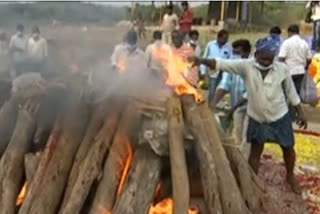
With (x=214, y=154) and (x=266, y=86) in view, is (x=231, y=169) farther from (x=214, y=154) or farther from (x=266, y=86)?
(x=266, y=86)

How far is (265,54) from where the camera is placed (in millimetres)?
7891

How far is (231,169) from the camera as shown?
639 centimetres

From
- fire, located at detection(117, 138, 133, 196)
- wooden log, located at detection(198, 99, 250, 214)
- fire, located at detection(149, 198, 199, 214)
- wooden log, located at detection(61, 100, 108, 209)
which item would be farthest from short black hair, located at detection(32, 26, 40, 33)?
Answer: fire, located at detection(149, 198, 199, 214)

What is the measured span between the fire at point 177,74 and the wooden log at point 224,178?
35cm

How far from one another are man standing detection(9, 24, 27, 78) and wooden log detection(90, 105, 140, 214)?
8.17ft

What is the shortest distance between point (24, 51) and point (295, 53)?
5751 millimetres

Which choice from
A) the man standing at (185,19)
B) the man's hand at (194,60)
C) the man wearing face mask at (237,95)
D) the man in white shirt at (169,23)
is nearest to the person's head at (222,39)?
the man wearing face mask at (237,95)

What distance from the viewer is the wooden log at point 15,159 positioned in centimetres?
645

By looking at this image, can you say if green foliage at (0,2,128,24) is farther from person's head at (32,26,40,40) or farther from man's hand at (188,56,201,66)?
person's head at (32,26,40,40)

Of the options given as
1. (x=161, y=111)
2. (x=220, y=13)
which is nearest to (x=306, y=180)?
(x=161, y=111)

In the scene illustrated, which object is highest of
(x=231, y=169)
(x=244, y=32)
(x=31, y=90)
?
(x=31, y=90)

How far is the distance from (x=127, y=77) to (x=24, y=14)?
2.57 meters

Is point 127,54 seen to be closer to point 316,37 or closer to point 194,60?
point 194,60

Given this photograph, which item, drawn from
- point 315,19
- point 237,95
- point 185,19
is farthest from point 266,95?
point 315,19
